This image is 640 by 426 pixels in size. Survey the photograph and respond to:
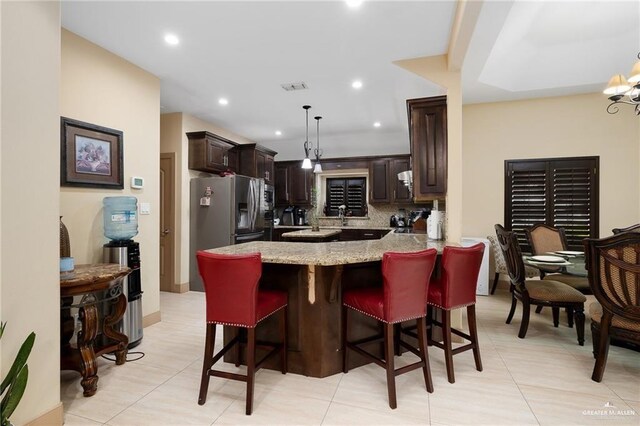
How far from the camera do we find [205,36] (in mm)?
2805

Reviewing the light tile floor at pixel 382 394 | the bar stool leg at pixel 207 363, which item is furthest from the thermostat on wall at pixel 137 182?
the bar stool leg at pixel 207 363

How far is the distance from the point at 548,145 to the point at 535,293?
261cm

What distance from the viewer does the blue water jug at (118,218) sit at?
2947mm

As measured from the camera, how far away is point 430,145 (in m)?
3.17

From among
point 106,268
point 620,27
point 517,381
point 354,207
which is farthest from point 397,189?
point 106,268

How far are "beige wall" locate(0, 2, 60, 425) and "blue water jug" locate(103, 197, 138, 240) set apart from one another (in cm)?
127

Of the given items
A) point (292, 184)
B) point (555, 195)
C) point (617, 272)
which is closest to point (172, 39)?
point (617, 272)

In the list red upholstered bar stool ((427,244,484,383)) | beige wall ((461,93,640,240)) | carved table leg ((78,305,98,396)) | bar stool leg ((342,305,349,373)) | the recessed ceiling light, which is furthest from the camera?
beige wall ((461,93,640,240))

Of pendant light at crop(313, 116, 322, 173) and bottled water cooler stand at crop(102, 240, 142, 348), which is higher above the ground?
pendant light at crop(313, 116, 322, 173)

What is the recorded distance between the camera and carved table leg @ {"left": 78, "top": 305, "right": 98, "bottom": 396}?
2117 mm

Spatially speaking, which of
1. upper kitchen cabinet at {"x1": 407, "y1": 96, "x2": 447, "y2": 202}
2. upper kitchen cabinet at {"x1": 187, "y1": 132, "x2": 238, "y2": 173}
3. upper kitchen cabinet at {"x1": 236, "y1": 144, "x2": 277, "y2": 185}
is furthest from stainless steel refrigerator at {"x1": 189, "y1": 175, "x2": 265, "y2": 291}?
upper kitchen cabinet at {"x1": 407, "y1": 96, "x2": 447, "y2": 202}

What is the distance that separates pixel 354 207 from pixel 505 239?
12.9ft

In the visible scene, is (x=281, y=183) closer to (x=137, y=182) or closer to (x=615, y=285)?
(x=137, y=182)

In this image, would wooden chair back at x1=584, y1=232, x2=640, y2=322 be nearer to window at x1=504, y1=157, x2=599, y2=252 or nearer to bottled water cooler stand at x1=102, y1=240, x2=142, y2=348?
window at x1=504, y1=157, x2=599, y2=252
